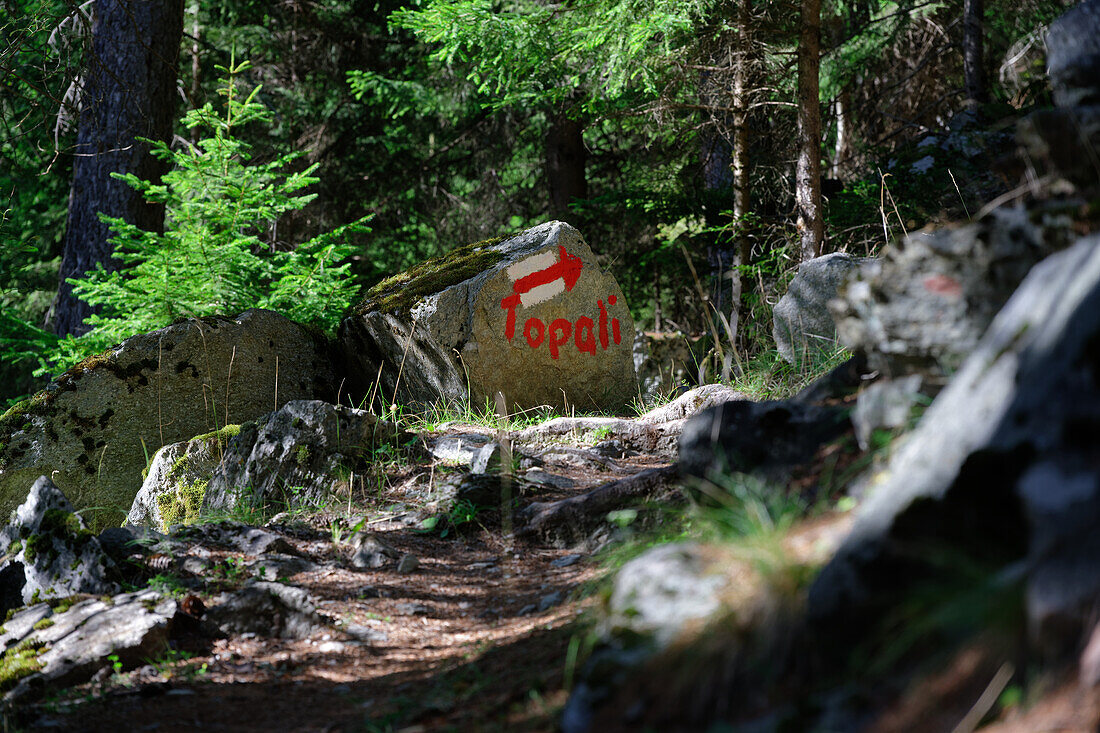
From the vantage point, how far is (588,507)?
4172mm

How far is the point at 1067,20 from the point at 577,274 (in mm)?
4663

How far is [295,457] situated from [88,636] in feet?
6.56

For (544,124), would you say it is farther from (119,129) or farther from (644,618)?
(644,618)

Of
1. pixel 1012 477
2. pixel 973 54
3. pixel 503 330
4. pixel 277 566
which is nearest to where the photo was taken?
pixel 1012 477

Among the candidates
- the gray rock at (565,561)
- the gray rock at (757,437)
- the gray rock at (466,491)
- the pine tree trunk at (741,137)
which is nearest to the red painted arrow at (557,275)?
the pine tree trunk at (741,137)

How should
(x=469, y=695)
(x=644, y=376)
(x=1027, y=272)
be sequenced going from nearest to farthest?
1. (x=1027, y=272)
2. (x=469, y=695)
3. (x=644, y=376)

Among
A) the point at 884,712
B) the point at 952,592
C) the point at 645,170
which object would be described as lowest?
the point at 884,712

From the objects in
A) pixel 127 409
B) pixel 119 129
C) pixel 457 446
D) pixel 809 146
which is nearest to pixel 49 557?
pixel 457 446

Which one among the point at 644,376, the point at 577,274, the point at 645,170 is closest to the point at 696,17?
the point at 645,170

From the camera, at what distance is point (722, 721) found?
5.46 ft

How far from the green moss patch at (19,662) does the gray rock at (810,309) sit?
4756mm

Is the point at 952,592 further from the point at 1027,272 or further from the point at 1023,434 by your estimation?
the point at 1027,272

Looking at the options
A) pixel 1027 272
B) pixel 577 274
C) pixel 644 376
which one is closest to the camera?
pixel 1027 272

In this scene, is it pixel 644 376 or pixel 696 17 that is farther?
pixel 644 376
